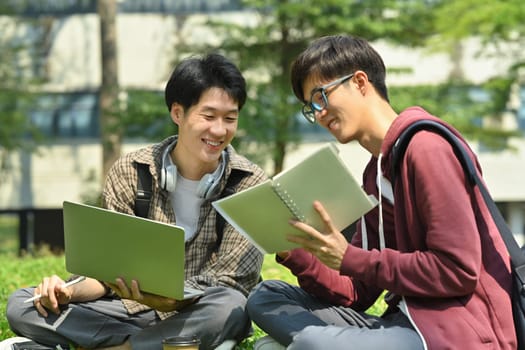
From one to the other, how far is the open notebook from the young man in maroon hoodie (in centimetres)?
35

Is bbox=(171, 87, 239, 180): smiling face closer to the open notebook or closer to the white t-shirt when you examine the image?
the white t-shirt

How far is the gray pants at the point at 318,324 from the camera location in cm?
294

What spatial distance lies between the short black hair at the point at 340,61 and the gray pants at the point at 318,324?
748 millimetres

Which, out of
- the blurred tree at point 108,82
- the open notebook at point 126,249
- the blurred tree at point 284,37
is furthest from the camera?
the blurred tree at point 108,82

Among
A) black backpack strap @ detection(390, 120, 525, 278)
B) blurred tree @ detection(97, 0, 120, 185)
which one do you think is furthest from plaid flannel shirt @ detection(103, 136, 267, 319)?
blurred tree @ detection(97, 0, 120, 185)

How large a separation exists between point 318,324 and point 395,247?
1.20 ft

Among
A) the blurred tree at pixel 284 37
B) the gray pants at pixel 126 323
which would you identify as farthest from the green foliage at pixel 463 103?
the gray pants at pixel 126 323

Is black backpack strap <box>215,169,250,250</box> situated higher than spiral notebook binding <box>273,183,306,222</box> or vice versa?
spiral notebook binding <box>273,183,306,222</box>

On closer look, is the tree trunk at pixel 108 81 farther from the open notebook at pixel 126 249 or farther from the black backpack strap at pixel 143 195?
the open notebook at pixel 126 249

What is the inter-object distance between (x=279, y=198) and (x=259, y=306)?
617mm

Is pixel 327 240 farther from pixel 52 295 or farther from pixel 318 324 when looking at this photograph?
pixel 52 295

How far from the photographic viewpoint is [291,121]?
614 inches

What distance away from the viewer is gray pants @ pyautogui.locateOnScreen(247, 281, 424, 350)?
9.66 ft

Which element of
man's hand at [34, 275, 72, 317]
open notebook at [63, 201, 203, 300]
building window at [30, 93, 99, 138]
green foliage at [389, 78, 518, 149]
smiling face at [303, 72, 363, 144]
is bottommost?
building window at [30, 93, 99, 138]
